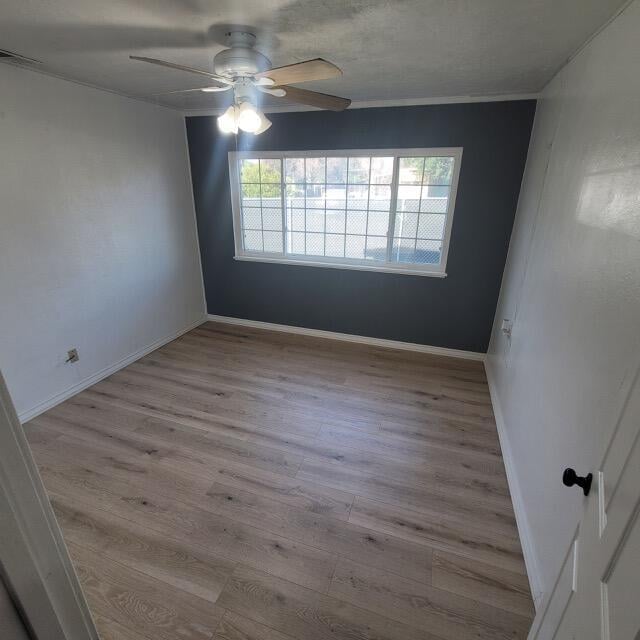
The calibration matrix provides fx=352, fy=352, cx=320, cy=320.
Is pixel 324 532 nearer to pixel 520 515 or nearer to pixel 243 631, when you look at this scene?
pixel 243 631

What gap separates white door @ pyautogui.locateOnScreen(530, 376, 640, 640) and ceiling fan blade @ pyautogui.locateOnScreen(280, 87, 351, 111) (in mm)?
2004

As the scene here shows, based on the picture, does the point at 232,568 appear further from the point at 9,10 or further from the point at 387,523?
the point at 9,10

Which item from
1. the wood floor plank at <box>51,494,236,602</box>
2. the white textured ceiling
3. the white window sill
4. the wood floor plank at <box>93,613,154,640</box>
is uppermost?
the white textured ceiling

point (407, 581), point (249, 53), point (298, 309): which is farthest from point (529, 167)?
point (407, 581)

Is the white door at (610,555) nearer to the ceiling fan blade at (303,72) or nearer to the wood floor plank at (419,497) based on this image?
the wood floor plank at (419,497)

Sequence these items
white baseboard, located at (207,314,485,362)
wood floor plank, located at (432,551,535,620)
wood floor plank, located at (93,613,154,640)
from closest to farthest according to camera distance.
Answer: wood floor plank, located at (93,613,154,640) → wood floor plank, located at (432,551,535,620) → white baseboard, located at (207,314,485,362)

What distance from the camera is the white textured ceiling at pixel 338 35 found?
58.5 inches

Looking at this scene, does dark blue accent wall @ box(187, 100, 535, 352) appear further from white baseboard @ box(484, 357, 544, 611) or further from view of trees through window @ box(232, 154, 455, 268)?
white baseboard @ box(484, 357, 544, 611)

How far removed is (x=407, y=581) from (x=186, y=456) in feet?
4.90

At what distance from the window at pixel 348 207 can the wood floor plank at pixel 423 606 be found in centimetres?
260

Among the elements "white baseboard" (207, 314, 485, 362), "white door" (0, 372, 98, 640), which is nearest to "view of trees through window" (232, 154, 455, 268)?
"white baseboard" (207, 314, 485, 362)

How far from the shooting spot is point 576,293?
1.49 m

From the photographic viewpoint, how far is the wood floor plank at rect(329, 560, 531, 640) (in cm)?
142

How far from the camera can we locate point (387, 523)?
6.14 feet
